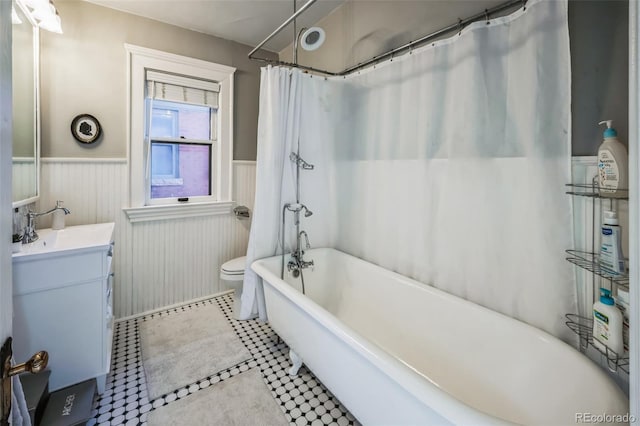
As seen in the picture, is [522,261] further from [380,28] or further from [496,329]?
[380,28]

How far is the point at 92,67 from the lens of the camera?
2.23 m

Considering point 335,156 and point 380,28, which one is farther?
point 335,156

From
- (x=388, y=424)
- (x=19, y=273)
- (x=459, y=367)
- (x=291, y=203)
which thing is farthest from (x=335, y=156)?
(x=19, y=273)

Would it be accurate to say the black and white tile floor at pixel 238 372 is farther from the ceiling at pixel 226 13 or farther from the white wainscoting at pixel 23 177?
the ceiling at pixel 226 13

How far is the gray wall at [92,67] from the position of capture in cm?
210

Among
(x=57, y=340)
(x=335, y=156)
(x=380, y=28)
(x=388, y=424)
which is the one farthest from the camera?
(x=335, y=156)

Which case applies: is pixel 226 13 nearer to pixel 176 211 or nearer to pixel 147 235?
pixel 176 211

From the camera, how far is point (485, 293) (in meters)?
1.54

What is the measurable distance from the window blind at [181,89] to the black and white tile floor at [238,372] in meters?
2.05

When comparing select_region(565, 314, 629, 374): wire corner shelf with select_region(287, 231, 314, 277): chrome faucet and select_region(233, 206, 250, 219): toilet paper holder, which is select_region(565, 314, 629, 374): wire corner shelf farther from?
select_region(233, 206, 250, 219): toilet paper holder

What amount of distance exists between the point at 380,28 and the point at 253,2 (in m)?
1.05

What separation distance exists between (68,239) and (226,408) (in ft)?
4.52

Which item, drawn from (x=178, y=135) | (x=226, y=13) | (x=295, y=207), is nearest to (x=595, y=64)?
(x=295, y=207)

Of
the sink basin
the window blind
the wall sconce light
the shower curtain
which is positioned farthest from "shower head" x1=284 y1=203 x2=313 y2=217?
the wall sconce light
